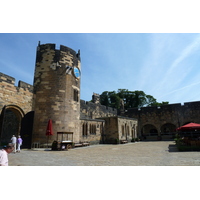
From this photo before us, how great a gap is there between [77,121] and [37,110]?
4124 mm

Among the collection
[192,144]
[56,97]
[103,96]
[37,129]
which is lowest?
[192,144]

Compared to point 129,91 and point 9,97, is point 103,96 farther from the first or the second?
point 9,97

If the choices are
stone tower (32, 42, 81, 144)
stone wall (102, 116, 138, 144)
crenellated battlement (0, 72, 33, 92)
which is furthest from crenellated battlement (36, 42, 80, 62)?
stone wall (102, 116, 138, 144)

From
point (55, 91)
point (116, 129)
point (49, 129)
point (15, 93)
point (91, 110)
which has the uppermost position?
point (55, 91)

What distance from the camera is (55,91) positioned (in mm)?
14094

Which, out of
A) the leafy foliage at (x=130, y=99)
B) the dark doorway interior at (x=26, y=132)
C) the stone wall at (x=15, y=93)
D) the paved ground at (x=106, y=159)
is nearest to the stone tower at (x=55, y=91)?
the stone wall at (x=15, y=93)

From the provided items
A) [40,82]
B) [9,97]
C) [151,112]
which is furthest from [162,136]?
[9,97]

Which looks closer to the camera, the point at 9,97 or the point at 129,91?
the point at 9,97

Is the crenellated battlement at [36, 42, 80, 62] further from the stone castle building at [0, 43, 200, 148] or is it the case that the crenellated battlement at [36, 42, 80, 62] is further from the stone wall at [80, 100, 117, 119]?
the stone wall at [80, 100, 117, 119]

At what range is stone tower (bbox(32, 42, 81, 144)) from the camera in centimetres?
1348

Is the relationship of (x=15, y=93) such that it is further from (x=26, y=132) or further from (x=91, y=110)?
(x=91, y=110)

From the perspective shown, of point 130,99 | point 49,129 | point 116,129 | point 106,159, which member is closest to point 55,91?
point 49,129

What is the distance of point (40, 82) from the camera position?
14289mm

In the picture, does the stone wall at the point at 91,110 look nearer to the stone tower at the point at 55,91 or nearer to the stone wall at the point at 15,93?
the stone tower at the point at 55,91
